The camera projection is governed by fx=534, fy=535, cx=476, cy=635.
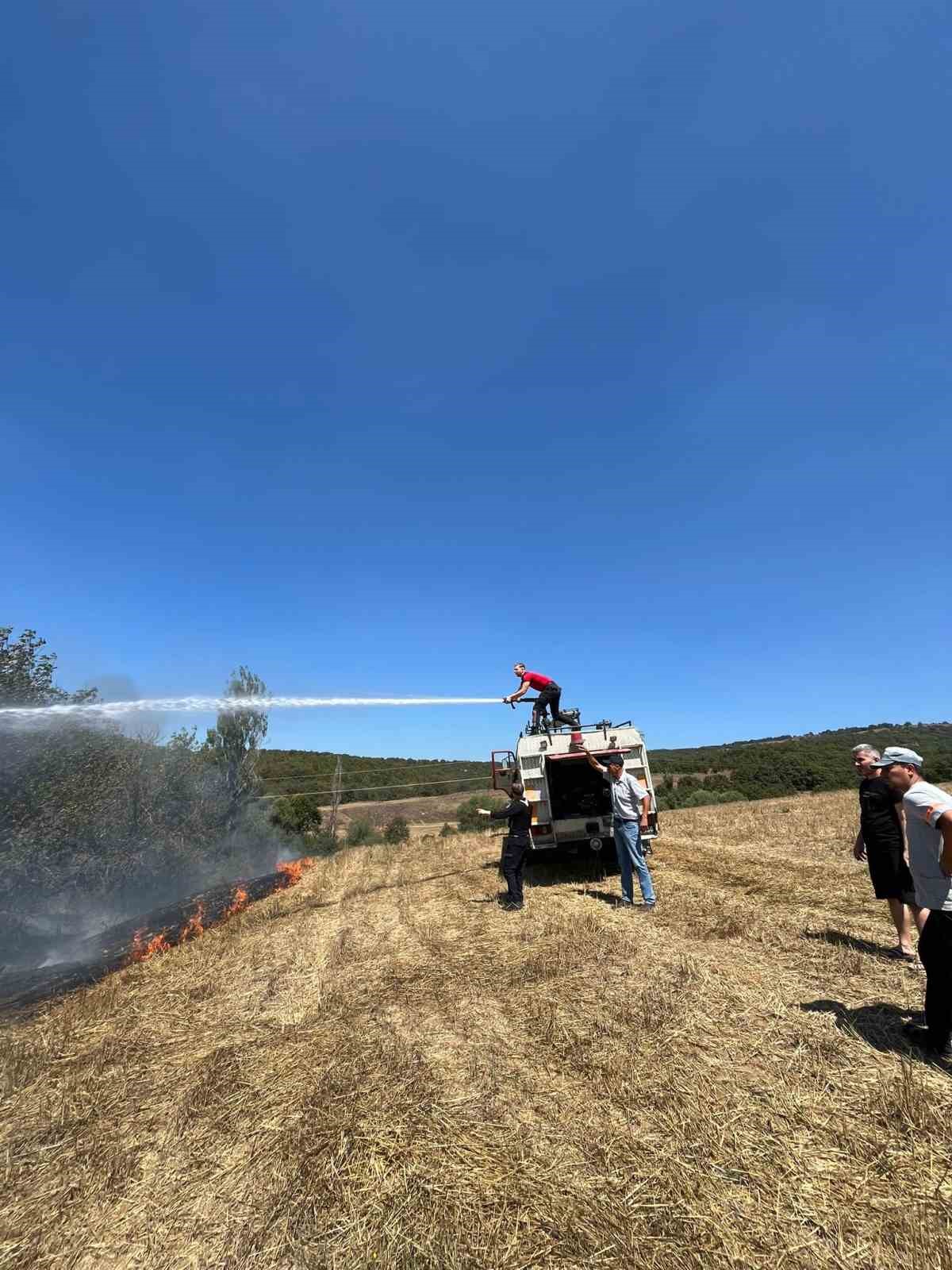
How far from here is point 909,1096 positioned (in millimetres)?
3402

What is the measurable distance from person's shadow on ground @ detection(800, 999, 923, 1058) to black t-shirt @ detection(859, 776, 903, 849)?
74.3 inches

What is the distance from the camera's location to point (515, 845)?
9484mm

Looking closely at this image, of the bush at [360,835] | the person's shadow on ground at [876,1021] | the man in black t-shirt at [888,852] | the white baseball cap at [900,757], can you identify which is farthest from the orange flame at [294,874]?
the white baseball cap at [900,757]

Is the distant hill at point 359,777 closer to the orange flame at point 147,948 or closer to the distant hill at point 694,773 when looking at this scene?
the distant hill at point 694,773

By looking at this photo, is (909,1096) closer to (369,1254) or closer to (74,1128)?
(369,1254)

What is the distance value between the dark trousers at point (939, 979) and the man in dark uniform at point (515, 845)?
6.03 metres

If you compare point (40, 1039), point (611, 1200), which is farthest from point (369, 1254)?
point (40, 1039)

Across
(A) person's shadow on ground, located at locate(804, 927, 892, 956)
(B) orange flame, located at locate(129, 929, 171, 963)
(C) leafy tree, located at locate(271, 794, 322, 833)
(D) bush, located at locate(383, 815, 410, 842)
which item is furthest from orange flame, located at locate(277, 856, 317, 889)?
(C) leafy tree, located at locate(271, 794, 322, 833)

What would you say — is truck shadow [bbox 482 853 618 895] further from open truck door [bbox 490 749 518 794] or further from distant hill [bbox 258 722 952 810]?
distant hill [bbox 258 722 952 810]

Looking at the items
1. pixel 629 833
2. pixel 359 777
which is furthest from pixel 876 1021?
pixel 359 777

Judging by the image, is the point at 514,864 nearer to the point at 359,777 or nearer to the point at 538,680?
the point at 538,680

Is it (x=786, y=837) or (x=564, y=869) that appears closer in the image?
(x=564, y=869)

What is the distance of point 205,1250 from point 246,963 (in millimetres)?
5570

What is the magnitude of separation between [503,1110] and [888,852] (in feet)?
16.5
